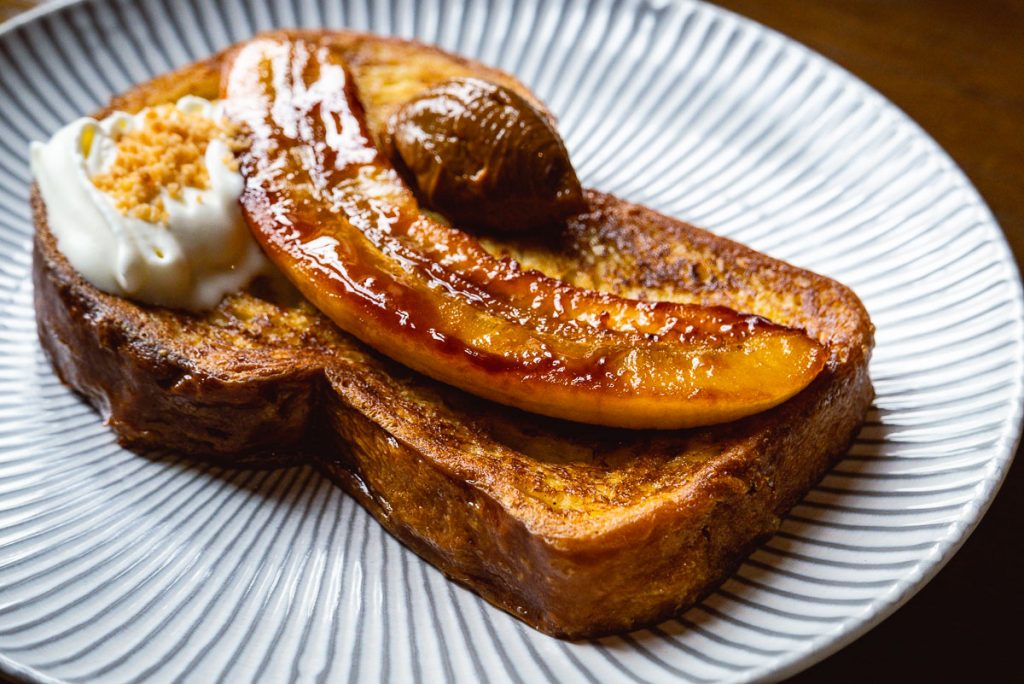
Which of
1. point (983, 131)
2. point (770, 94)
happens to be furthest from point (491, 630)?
point (983, 131)

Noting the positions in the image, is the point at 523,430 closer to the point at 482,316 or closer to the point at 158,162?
the point at 482,316

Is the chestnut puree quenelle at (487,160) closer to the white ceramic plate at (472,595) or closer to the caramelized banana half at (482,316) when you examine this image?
the caramelized banana half at (482,316)

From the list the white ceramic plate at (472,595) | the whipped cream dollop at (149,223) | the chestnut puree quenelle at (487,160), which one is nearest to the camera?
the white ceramic plate at (472,595)

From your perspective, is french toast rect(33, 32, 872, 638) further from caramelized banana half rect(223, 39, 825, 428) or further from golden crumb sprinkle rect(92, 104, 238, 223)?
golden crumb sprinkle rect(92, 104, 238, 223)

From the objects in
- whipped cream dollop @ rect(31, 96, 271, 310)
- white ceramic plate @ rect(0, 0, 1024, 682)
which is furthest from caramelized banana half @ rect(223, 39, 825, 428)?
white ceramic plate @ rect(0, 0, 1024, 682)

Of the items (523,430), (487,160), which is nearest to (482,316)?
(523,430)

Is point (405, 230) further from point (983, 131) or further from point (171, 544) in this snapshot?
point (983, 131)

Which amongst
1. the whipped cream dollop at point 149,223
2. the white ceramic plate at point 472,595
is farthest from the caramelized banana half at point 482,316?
the white ceramic plate at point 472,595
